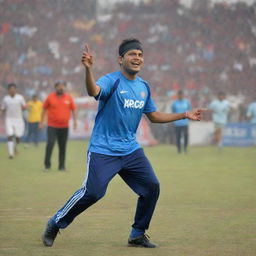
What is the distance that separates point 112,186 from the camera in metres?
13.5

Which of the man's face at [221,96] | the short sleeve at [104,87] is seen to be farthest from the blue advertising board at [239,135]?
the short sleeve at [104,87]

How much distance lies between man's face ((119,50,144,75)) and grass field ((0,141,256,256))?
1719 millimetres

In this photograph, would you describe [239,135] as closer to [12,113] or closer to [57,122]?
[12,113]

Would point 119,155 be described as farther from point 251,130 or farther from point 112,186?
point 251,130

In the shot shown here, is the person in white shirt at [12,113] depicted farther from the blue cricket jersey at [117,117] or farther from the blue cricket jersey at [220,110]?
the blue cricket jersey at [117,117]

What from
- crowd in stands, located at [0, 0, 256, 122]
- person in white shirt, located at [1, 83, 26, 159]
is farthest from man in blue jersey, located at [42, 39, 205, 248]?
crowd in stands, located at [0, 0, 256, 122]

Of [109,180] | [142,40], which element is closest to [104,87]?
[109,180]

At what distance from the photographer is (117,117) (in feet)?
23.3

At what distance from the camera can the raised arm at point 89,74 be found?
6.43 metres

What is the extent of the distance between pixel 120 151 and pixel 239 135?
22287mm

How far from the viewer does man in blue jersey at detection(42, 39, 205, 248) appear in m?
6.98

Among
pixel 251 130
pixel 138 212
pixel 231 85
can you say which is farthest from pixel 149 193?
pixel 231 85

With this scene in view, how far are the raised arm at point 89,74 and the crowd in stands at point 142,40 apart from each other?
28.0 metres

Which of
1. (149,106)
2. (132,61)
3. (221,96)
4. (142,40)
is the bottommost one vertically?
(149,106)
